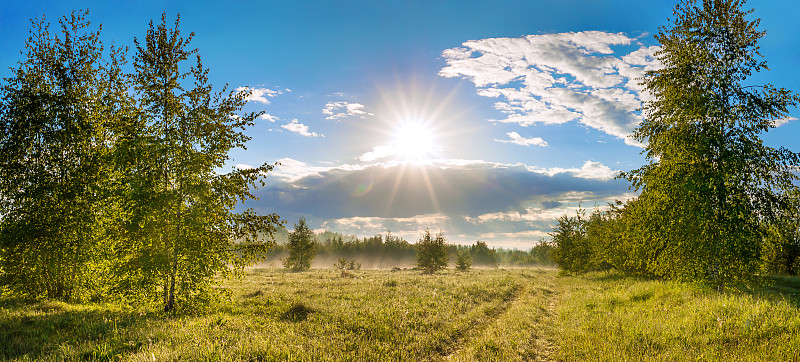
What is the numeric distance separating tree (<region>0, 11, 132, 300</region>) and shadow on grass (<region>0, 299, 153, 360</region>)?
2.79 metres

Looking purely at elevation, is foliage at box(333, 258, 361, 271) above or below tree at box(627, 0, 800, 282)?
below

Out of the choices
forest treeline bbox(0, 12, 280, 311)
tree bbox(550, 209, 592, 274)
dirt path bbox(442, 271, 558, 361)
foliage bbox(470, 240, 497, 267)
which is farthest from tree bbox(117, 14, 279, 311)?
foliage bbox(470, 240, 497, 267)

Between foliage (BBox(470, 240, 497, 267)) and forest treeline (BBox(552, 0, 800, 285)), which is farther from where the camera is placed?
foliage (BBox(470, 240, 497, 267))

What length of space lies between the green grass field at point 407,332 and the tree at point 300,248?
132 feet

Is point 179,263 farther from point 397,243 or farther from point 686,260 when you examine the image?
point 397,243

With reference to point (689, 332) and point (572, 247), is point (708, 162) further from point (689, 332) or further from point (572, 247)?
point (572, 247)

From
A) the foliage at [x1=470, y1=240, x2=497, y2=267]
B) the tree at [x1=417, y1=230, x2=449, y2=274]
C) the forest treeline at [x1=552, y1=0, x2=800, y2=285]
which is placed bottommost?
the foliage at [x1=470, y1=240, x2=497, y2=267]

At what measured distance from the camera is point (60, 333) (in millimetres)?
9000

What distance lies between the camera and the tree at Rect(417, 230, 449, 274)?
5050 centimetres

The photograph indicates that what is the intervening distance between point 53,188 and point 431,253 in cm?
4331

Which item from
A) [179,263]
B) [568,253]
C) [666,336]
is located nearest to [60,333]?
[179,263]

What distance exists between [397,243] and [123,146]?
123763mm

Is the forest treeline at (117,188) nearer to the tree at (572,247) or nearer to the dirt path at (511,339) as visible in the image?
the dirt path at (511,339)

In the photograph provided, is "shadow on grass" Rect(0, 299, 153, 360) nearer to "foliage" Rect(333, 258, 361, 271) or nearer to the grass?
the grass
